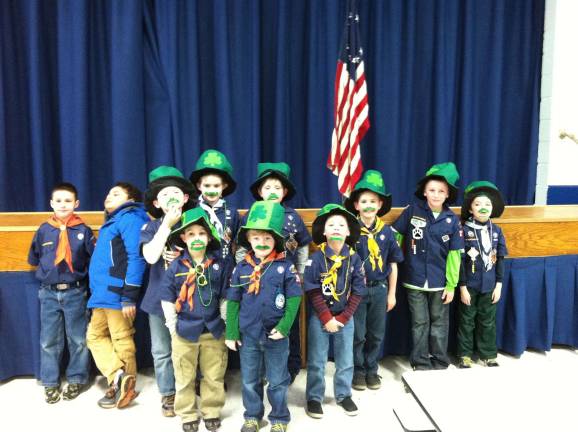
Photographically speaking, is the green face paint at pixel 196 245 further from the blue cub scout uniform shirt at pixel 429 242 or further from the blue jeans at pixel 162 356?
the blue cub scout uniform shirt at pixel 429 242

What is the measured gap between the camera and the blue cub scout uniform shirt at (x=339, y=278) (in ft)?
7.03

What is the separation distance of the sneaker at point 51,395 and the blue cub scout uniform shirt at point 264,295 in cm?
122

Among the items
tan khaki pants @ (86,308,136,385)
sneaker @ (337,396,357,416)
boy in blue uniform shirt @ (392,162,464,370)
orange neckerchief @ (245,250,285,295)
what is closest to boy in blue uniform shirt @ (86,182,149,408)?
tan khaki pants @ (86,308,136,385)

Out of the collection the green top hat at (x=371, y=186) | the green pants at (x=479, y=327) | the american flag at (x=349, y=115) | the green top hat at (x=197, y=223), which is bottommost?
the green pants at (x=479, y=327)

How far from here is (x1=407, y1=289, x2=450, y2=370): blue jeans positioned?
102 inches

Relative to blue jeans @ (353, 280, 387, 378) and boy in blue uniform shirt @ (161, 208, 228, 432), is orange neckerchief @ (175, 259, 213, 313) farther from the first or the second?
blue jeans @ (353, 280, 387, 378)

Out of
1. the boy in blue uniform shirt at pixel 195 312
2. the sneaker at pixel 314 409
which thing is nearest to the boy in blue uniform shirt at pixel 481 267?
the sneaker at pixel 314 409

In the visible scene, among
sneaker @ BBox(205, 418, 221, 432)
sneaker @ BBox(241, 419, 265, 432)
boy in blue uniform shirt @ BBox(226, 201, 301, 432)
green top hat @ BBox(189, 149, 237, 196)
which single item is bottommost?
sneaker @ BBox(205, 418, 221, 432)

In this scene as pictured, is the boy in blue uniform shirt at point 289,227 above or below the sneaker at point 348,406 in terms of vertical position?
above

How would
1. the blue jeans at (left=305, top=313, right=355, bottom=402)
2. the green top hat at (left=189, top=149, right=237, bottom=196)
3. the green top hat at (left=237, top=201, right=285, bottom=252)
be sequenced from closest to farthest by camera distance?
1. the green top hat at (left=237, top=201, right=285, bottom=252)
2. the blue jeans at (left=305, top=313, right=355, bottom=402)
3. the green top hat at (left=189, top=149, right=237, bottom=196)

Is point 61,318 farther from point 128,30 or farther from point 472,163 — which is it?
point 472,163

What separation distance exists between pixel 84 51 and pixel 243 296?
2457 mm

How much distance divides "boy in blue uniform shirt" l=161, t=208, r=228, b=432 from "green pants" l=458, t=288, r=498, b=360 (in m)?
1.54

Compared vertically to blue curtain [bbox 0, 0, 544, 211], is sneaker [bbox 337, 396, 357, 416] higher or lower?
lower
